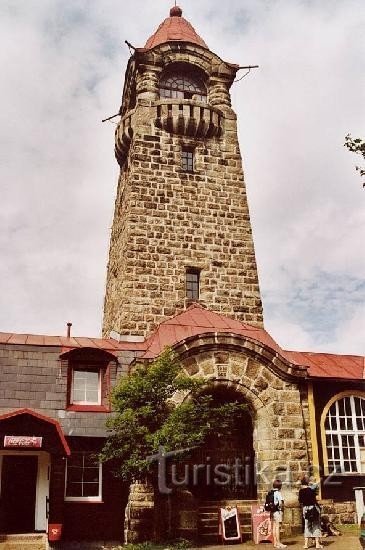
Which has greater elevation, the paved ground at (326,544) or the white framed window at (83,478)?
the white framed window at (83,478)

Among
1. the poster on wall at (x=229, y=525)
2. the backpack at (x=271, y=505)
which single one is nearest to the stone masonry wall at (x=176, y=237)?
the poster on wall at (x=229, y=525)

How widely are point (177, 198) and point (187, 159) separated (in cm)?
196

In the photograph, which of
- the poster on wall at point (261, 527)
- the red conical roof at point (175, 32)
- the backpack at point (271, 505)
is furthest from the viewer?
the red conical roof at point (175, 32)

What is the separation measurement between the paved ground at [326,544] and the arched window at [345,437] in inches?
104

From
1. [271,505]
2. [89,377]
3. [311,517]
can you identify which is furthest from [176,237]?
[311,517]

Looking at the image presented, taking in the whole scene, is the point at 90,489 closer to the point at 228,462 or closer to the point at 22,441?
the point at 22,441

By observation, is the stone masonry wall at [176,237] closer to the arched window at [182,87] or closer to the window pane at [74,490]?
the arched window at [182,87]

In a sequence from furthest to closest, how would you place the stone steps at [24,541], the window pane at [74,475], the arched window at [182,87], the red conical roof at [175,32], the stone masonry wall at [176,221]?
the red conical roof at [175,32]
the arched window at [182,87]
the stone masonry wall at [176,221]
the window pane at [74,475]
the stone steps at [24,541]

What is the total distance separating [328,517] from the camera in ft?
51.3

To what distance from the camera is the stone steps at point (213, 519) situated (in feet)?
48.1

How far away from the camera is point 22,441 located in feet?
44.7

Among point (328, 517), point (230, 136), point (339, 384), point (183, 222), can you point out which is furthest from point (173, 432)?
point (230, 136)

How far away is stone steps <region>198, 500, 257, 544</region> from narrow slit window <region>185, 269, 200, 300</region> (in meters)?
7.11

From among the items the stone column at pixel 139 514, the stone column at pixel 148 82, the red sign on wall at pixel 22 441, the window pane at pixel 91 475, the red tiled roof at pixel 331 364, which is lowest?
the stone column at pixel 139 514
